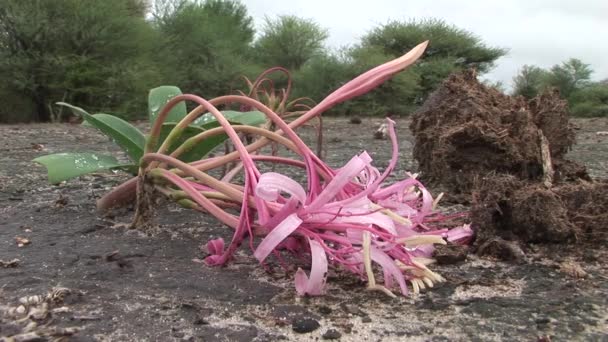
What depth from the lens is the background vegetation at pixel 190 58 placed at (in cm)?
666

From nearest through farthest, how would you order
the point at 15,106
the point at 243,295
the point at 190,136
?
1. the point at 243,295
2. the point at 190,136
3. the point at 15,106

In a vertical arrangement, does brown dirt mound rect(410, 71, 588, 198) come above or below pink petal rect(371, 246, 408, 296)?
above

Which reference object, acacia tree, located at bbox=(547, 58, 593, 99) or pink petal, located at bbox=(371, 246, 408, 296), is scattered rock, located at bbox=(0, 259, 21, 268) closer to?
pink petal, located at bbox=(371, 246, 408, 296)

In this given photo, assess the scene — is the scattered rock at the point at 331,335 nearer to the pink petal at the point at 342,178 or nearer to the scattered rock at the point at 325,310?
the scattered rock at the point at 325,310

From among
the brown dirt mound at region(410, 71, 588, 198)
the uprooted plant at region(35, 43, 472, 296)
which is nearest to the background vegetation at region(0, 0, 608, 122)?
the brown dirt mound at region(410, 71, 588, 198)

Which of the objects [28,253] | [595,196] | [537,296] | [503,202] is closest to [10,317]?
[28,253]

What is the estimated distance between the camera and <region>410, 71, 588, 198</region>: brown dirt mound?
163 centimetres

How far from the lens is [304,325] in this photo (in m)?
0.81

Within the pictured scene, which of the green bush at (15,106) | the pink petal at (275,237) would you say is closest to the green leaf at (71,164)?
the pink petal at (275,237)

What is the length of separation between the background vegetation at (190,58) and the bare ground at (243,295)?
5.12m

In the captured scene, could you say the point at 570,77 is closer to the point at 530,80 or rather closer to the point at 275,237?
the point at 530,80

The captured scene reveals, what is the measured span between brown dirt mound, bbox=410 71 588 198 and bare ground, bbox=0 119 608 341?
→ 459 millimetres

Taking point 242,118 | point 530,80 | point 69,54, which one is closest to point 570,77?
point 530,80

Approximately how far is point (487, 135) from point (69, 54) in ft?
19.8
